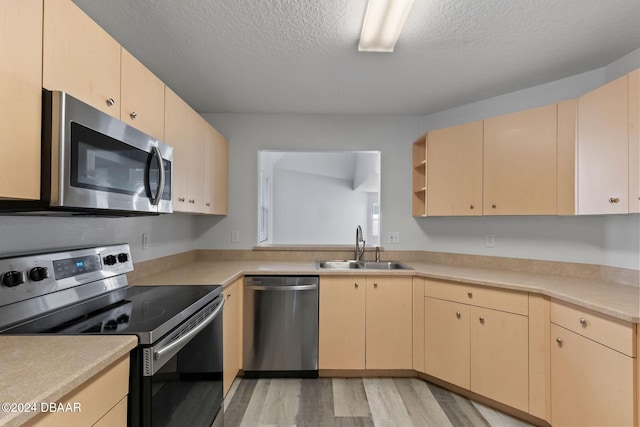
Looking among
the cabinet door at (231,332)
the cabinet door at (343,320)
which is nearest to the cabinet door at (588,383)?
the cabinet door at (343,320)

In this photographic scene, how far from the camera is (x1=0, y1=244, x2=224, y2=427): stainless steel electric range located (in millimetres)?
1086

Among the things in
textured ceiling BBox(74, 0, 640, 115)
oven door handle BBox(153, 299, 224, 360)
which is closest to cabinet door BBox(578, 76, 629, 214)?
textured ceiling BBox(74, 0, 640, 115)

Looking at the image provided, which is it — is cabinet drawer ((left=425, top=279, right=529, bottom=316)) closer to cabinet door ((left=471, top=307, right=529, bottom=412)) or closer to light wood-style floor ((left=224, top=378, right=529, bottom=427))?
cabinet door ((left=471, top=307, right=529, bottom=412))

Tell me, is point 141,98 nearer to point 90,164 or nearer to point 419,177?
point 90,164

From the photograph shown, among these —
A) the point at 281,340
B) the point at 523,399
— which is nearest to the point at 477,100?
the point at 523,399

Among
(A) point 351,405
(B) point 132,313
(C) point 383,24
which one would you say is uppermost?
(C) point 383,24

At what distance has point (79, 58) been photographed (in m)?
1.13

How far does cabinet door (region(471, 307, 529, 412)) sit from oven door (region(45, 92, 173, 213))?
7.10ft

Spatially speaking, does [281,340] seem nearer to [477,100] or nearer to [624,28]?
[477,100]

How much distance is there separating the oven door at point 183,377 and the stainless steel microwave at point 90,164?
56 cm

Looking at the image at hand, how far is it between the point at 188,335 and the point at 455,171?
7.40 ft

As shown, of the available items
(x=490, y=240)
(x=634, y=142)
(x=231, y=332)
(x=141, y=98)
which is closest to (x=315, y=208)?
(x=490, y=240)

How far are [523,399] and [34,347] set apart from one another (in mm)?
2476

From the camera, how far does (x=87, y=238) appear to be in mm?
1665
